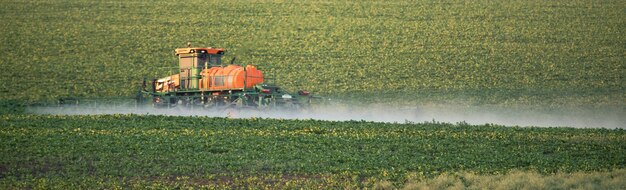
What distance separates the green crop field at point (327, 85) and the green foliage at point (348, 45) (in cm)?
14

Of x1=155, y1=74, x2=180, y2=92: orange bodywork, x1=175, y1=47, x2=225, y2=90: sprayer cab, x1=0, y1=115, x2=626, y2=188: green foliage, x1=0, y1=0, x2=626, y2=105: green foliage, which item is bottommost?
x1=0, y1=115, x2=626, y2=188: green foliage

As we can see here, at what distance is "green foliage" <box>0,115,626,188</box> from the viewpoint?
71.1 ft

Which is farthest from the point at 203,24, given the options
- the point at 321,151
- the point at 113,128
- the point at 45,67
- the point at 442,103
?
the point at 321,151

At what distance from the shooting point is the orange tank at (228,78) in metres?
36.3

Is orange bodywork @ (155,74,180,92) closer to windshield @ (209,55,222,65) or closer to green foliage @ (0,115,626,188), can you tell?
windshield @ (209,55,222,65)

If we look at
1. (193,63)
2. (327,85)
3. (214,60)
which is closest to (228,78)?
(193,63)

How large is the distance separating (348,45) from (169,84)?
2026 cm

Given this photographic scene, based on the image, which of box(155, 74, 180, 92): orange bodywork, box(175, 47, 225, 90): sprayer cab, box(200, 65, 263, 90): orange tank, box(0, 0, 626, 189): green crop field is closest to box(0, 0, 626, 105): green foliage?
box(0, 0, 626, 189): green crop field

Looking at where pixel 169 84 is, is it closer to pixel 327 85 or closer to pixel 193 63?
pixel 193 63

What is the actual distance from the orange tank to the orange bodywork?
1410mm

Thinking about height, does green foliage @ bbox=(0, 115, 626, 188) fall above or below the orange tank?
below

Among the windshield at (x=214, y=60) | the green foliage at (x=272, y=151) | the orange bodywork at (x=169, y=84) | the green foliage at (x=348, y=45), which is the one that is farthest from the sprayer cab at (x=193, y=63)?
the green foliage at (x=348, y=45)

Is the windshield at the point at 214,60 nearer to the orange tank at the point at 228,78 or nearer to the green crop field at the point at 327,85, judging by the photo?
the orange tank at the point at 228,78

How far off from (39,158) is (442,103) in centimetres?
2576
